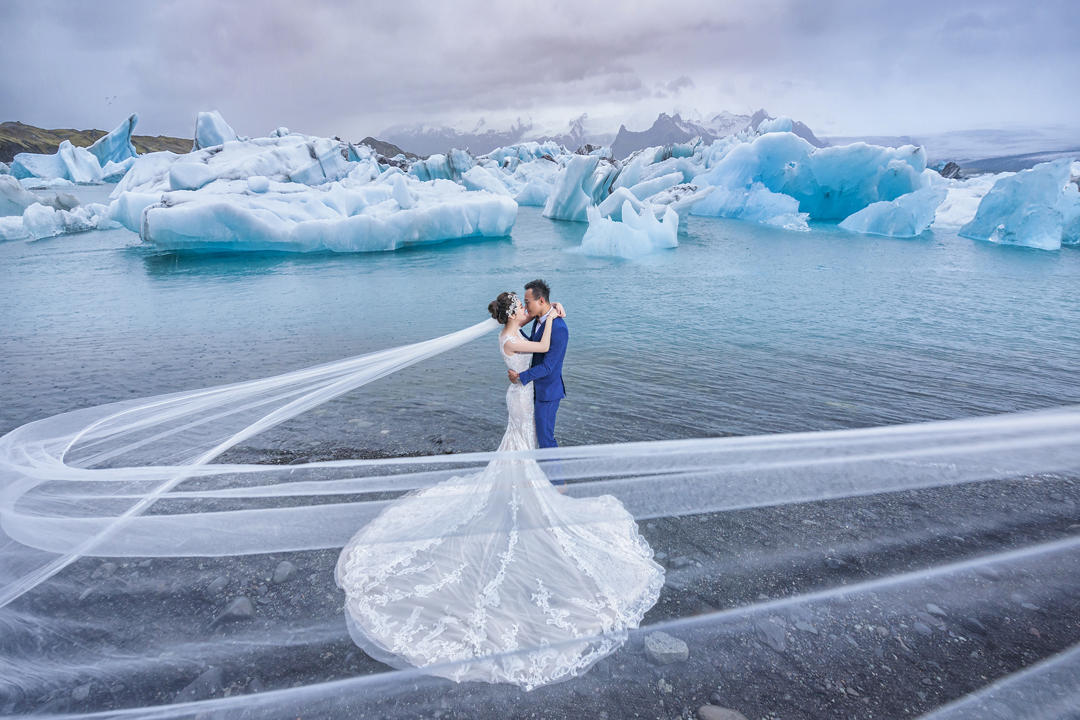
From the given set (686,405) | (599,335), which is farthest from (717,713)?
(599,335)

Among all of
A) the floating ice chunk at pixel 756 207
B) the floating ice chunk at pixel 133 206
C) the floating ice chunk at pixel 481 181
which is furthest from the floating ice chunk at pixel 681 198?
the floating ice chunk at pixel 133 206

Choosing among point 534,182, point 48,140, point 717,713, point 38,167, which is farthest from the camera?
point 48,140

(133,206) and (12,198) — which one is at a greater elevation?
(12,198)

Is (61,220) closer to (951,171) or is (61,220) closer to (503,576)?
(503,576)

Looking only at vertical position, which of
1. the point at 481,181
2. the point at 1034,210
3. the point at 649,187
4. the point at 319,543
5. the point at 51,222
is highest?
the point at 481,181

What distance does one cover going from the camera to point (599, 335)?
876cm

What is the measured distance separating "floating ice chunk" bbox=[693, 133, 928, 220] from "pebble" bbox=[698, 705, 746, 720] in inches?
971

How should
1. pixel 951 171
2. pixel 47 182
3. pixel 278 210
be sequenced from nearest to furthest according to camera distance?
pixel 278 210 → pixel 951 171 → pixel 47 182

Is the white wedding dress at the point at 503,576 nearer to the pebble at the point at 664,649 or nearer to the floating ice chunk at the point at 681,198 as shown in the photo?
the pebble at the point at 664,649

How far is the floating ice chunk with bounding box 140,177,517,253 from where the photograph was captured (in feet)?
53.3

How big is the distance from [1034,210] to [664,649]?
22.9 m

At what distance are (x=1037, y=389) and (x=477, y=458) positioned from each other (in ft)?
21.4

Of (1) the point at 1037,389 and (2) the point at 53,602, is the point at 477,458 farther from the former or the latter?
(1) the point at 1037,389

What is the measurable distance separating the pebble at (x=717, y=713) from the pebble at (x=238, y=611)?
219cm
